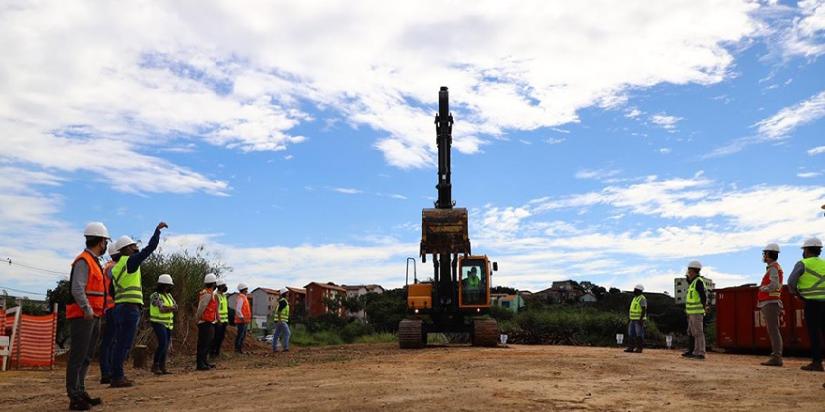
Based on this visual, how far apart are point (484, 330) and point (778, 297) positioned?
9113mm

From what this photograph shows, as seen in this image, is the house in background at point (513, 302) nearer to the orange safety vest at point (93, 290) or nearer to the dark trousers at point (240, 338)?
the dark trousers at point (240, 338)

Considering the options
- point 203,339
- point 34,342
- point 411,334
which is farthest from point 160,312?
point 411,334

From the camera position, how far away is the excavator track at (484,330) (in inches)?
773

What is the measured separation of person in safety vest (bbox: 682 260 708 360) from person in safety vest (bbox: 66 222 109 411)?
10.6 m

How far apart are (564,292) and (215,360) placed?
163 ft

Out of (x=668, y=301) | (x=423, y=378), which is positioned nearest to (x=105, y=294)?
(x=423, y=378)

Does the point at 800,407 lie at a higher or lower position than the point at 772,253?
lower

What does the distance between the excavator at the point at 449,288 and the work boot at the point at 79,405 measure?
12.9 metres

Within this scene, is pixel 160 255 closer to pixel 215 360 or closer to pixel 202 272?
pixel 202 272

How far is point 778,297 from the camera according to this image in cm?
1168

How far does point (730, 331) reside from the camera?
18.3 meters

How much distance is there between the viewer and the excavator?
19.9 meters

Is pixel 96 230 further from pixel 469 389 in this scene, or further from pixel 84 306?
pixel 469 389

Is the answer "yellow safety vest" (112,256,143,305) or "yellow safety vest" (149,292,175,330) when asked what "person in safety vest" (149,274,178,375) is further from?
"yellow safety vest" (112,256,143,305)
